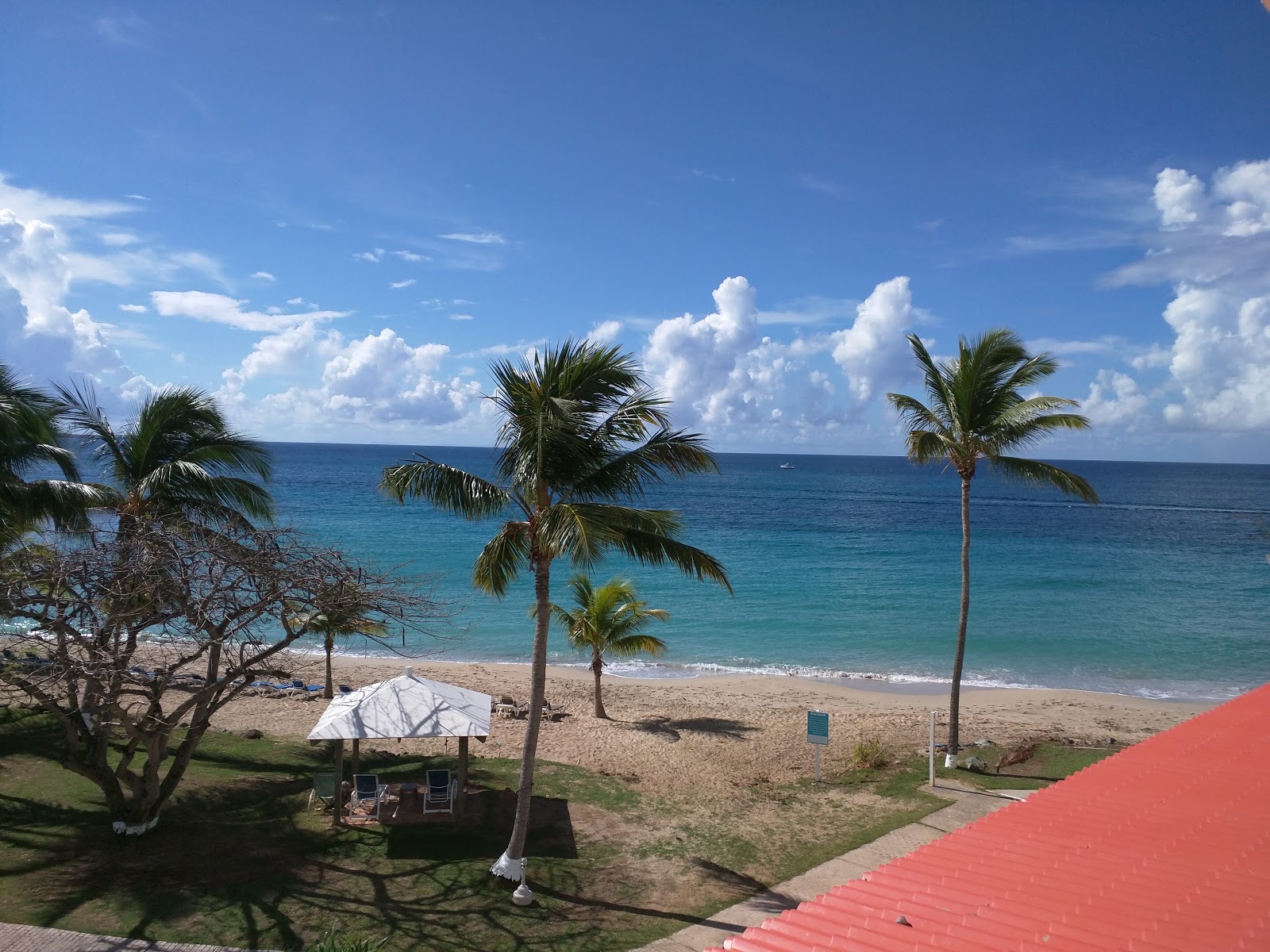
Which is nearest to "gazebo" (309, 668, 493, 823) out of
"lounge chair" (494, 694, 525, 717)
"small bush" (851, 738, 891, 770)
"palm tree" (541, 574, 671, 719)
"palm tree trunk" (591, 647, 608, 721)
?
"lounge chair" (494, 694, 525, 717)

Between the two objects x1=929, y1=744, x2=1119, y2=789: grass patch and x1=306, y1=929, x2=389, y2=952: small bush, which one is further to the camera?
x1=929, y1=744, x2=1119, y2=789: grass patch

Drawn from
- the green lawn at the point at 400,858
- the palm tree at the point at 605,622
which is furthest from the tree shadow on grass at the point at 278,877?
the palm tree at the point at 605,622

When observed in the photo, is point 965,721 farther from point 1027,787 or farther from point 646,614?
point 646,614

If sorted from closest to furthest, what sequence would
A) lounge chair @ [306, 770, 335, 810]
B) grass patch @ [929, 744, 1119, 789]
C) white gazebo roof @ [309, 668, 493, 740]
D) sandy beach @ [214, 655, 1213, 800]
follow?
white gazebo roof @ [309, 668, 493, 740] < lounge chair @ [306, 770, 335, 810] < grass patch @ [929, 744, 1119, 789] < sandy beach @ [214, 655, 1213, 800]

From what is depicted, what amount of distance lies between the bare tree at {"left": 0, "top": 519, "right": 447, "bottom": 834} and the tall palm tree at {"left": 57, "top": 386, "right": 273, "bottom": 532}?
1.71 metres

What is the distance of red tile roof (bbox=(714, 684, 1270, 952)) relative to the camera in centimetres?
417

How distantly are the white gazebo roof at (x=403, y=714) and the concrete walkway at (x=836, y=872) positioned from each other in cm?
373

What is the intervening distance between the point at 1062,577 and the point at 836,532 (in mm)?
20687

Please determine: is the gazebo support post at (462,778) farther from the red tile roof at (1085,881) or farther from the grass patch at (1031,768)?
the grass patch at (1031,768)

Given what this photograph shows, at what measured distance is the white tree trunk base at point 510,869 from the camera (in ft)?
29.8

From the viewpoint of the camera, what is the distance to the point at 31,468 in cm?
1305

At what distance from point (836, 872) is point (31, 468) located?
44.8 feet

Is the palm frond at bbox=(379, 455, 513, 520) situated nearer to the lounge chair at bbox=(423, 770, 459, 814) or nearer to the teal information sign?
the lounge chair at bbox=(423, 770, 459, 814)

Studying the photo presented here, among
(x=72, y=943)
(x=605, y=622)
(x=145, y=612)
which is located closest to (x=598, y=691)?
(x=605, y=622)
